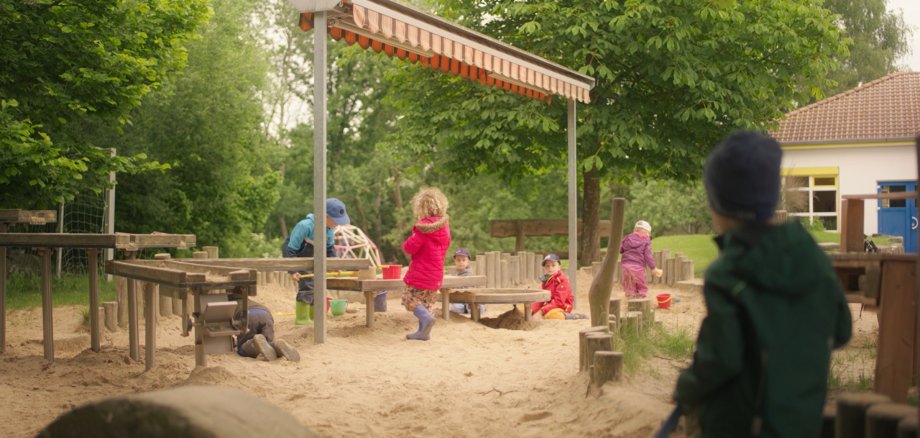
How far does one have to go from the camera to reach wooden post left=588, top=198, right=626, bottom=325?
23.8 feet

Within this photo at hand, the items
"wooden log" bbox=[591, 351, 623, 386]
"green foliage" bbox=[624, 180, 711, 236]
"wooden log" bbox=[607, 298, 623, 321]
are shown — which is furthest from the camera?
"green foliage" bbox=[624, 180, 711, 236]

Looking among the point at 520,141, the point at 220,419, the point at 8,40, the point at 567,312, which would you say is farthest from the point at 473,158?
the point at 220,419

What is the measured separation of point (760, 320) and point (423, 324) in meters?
6.75

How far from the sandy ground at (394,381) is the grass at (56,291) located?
10.3 ft

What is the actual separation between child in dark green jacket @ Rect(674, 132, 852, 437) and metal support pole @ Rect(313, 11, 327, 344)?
6150 mm

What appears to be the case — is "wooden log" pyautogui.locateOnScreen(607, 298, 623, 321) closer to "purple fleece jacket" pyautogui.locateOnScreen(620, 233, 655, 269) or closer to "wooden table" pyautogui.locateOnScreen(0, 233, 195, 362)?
"wooden table" pyautogui.locateOnScreen(0, 233, 195, 362)

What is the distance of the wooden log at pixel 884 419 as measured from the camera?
3.18 meters

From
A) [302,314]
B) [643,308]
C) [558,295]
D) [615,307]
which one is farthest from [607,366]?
[558,295]

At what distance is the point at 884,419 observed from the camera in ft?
10.5

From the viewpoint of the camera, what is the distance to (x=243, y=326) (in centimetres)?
719

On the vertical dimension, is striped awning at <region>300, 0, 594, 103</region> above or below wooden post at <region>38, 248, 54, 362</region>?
above

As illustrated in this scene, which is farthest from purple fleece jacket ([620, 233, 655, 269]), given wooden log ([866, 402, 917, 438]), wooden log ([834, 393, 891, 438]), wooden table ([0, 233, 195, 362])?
wooden log ([866, 402, 917, 438])

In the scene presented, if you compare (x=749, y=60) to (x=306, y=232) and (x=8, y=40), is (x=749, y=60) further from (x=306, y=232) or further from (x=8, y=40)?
(x=8, y=40)

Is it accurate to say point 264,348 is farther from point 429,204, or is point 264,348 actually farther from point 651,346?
point 651,346
